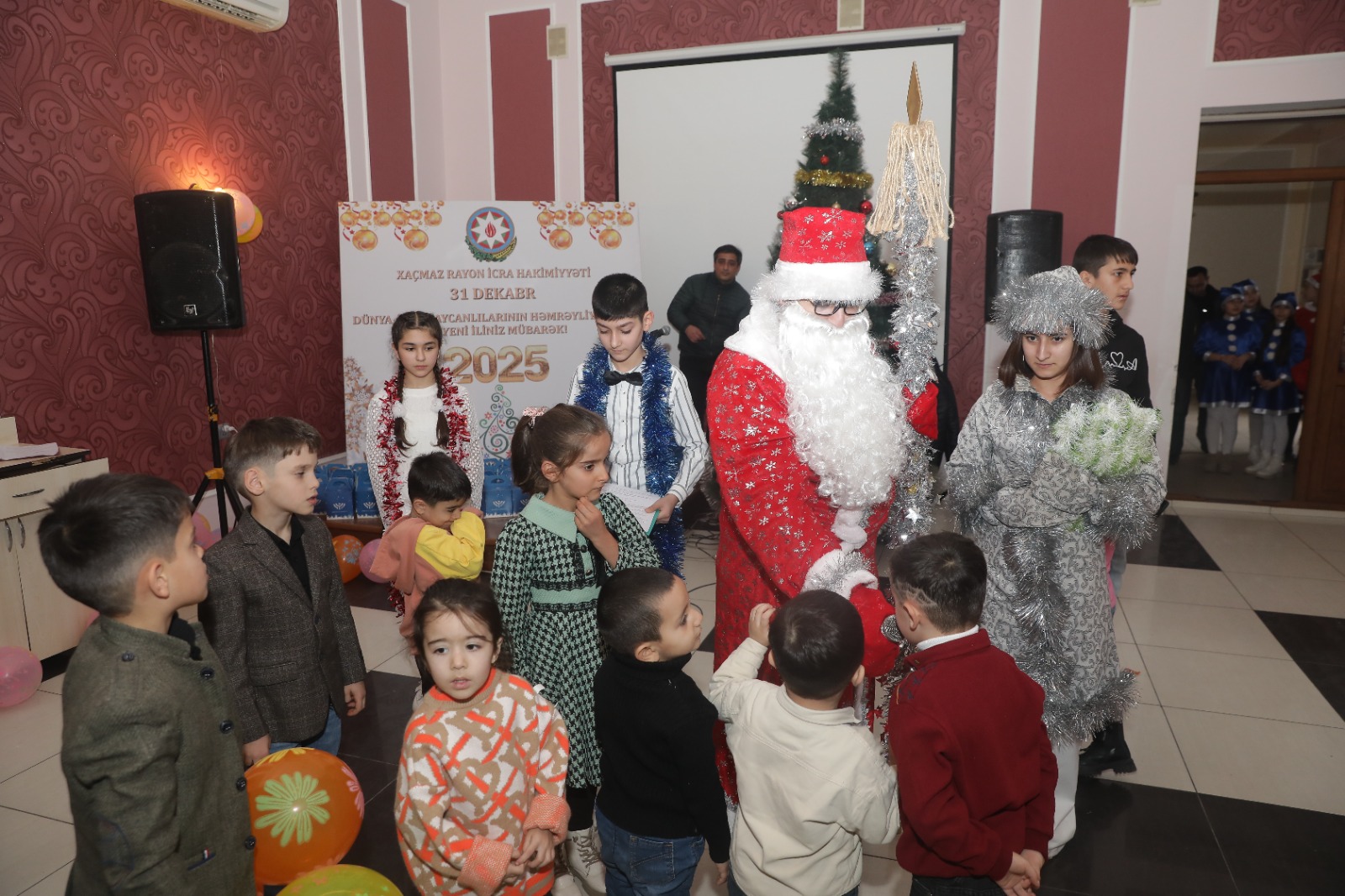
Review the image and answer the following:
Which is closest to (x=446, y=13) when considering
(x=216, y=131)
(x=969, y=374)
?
(x=216, y=131)

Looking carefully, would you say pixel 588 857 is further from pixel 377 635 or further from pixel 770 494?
pixel 377 635

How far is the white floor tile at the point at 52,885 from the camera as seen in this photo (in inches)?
85.8

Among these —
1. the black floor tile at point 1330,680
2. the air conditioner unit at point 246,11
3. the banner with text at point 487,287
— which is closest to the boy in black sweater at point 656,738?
the black floor tile at point 1330,680

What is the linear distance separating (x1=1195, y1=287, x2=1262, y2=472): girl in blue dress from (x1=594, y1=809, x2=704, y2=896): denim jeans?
6910 mm

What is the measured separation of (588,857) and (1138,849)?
150 centimetres

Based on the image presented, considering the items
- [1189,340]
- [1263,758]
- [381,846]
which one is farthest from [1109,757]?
[1189,340]

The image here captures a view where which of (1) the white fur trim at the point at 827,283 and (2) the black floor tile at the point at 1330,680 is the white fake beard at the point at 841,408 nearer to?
(1) the white fur trim at the point at 827,283

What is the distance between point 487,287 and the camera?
5.37m

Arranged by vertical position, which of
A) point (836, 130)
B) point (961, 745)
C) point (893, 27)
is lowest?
point (961, 745)

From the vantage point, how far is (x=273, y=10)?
188 inches

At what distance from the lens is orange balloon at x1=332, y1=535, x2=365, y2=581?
4473 millimetres

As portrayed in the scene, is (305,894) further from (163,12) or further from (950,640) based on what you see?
(163,12)

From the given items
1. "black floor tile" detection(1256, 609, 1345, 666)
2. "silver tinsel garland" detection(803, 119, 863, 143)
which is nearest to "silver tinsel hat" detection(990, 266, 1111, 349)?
"black floor tile" detection(1256, 609, 1345, 666)

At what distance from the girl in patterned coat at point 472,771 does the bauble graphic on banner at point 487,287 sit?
12.2ft
